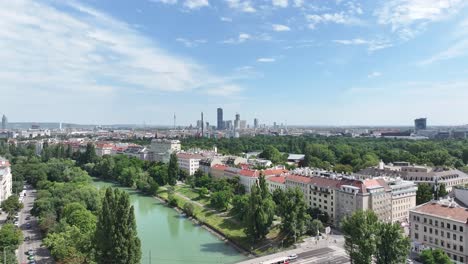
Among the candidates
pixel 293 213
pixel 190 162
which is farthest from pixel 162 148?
pixel 293 213

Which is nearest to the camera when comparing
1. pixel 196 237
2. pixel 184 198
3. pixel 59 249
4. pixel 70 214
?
pixel 59 249

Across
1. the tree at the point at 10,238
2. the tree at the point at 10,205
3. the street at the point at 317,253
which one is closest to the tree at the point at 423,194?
the street at the point at 317,253

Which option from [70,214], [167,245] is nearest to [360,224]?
[167,245]

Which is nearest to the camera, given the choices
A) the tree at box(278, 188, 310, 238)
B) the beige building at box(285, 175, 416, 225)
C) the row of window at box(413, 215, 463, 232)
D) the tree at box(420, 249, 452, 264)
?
the tree at box(420, 249, 452, 264)

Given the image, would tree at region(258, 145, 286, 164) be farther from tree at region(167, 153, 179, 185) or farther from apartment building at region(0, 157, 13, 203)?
apartment building at region(0, 157, 13, 203)

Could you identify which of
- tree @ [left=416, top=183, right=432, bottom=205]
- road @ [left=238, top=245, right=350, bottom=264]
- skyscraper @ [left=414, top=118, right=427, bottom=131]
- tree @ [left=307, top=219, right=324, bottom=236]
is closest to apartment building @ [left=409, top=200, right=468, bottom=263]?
road @ [left=238, top=245, right=350, bottom=264]

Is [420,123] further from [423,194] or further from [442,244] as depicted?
[442,244]

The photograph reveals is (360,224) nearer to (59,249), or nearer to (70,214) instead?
(59,249)
